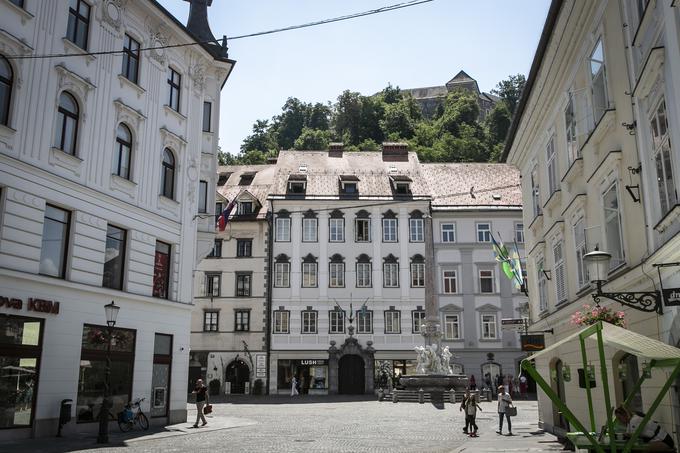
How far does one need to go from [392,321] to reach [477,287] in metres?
6.83

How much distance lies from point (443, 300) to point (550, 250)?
2851 centimetres

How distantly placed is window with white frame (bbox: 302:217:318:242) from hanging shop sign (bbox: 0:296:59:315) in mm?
30499

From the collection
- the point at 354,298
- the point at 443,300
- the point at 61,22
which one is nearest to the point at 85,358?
the point at 61,22

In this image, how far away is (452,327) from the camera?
4731 cm

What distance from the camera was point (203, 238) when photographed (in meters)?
26.7

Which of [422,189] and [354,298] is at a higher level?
[422,189]

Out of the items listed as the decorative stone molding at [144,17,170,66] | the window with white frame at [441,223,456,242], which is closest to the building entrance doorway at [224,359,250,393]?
the window with white frame at [441,223,456,242]

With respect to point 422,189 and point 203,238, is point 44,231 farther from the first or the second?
point 422,189

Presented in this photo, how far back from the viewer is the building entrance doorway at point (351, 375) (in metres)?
46.0

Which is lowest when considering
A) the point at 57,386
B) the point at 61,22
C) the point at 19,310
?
the point at 57,386

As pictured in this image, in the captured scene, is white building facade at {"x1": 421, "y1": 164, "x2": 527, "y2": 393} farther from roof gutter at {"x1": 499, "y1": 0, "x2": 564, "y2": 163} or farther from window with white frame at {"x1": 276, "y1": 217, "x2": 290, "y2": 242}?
roof gutter at {"x1": 499, "y1": 0, "x2": 564, "y2": 163}

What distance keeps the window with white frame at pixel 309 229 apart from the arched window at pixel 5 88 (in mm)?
31487

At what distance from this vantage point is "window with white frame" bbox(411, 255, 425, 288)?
47.0 metres

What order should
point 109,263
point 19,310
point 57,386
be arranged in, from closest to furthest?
point 19,310 < point 57,386 < point 109,263
